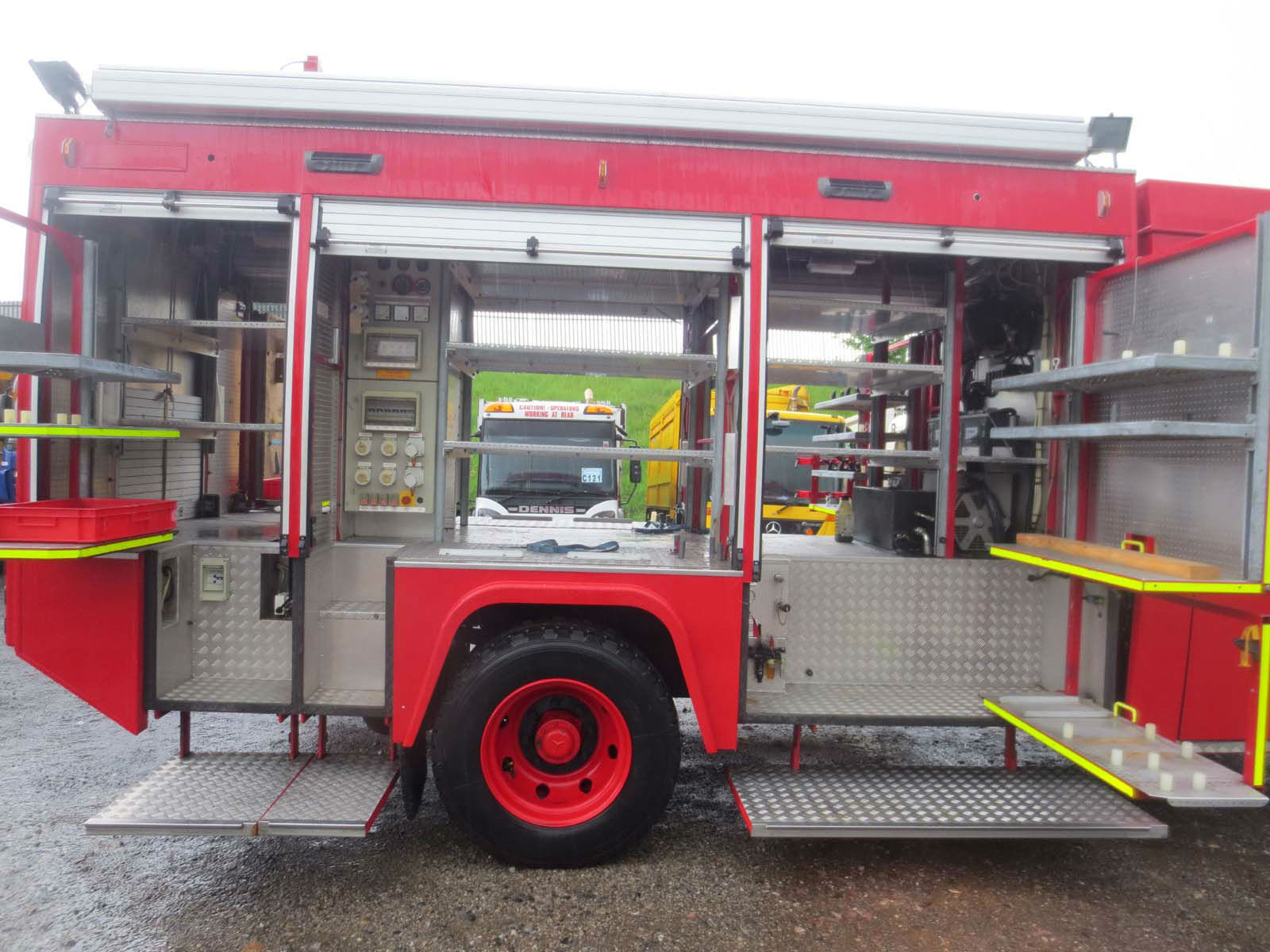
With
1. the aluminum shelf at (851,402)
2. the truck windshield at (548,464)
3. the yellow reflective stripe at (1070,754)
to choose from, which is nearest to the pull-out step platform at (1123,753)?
the yellow reflective stripe at (1070,754)

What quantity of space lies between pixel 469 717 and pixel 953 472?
2.68 meters

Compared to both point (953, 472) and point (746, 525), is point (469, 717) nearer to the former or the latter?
point (746, 525)

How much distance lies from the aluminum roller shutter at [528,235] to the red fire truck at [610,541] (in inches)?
0.5

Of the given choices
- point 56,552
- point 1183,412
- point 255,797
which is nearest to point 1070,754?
point 1183,412

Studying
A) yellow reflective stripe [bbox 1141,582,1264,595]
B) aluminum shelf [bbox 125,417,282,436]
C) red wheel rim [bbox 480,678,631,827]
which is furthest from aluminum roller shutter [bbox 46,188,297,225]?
yellow reflective stripe [bbox 1141,582,1264,595]

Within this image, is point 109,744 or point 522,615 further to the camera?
point 109,744

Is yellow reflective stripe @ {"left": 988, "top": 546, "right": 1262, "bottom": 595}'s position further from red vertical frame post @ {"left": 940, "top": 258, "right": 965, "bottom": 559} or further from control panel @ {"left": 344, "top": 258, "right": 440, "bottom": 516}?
control panel @ {"left": 344, "top": 258, "right": 440, "bottom": 516}

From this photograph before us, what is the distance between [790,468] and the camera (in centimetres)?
1435

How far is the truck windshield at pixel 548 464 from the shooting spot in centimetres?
794

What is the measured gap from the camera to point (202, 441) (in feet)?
15.6

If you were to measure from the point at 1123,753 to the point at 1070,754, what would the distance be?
24cm

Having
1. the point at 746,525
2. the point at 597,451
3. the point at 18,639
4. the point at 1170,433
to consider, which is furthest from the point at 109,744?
the point at 1170,433

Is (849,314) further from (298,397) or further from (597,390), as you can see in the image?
(597,390)

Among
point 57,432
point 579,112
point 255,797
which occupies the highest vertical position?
point 579,112
